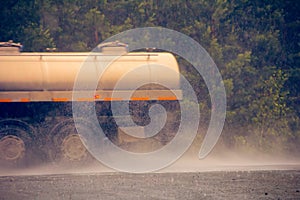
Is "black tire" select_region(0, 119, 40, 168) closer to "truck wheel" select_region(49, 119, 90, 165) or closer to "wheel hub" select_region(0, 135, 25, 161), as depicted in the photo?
"wheel hub" select_region(0, 135, 25, 161)

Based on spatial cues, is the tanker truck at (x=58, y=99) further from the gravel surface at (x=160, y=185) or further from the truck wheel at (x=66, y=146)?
the gravel surface at (x=160, y=185)

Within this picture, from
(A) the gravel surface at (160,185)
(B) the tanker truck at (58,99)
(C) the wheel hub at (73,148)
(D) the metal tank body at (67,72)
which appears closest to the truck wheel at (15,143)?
(B) the tanker truck at (58,99)

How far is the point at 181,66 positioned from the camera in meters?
17.2

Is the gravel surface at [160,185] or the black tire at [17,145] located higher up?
the black tire at [17,145]

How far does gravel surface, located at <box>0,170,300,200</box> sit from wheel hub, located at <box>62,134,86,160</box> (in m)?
1.98

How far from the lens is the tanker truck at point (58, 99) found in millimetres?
12273

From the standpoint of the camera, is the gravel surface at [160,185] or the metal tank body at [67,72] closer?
the gravel surface at [160,185]

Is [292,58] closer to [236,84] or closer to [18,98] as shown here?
[236,84]

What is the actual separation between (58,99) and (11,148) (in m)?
1.55

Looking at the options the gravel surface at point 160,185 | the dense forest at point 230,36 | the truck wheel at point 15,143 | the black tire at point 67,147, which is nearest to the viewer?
the gravel surface at point 160,185

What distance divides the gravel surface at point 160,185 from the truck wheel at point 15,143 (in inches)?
67.2

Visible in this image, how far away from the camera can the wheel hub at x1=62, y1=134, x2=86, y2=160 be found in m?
12.5

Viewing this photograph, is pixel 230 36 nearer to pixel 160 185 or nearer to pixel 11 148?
pixel 11 148

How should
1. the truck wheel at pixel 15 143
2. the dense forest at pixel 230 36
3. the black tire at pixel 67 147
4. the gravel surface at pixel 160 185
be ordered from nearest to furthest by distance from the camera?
1. the gravel surface at pixel 160 185
2. the truck wheel at pixel 15 143
3. the black tire at pixel 67 147
4. the dense forest at pixel 230 36
